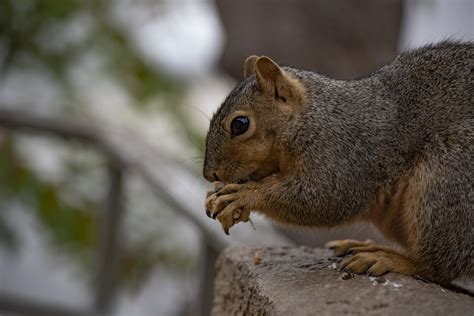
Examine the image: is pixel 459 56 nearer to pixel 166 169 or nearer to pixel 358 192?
pixel 358 192

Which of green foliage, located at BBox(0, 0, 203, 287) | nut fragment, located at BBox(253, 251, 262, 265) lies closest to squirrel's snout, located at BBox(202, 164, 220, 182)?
nut fragment, located at BBox(253, 251, 262, 265)

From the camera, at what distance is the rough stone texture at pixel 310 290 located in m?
1.37

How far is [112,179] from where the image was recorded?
143 inches

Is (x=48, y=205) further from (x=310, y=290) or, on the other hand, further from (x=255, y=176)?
(x=310, y=290)

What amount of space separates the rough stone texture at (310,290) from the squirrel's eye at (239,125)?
10.6 inches

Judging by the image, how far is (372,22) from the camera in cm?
430

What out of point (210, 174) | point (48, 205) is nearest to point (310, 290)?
point (210, 174)

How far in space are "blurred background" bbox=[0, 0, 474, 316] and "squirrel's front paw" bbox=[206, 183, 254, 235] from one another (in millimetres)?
1656

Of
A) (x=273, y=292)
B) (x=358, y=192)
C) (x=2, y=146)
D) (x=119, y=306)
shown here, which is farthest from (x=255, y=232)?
(x=2, y=146)

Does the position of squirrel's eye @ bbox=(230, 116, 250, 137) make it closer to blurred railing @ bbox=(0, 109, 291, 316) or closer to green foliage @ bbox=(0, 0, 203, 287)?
blurred railing @ bbox=(0, 109, 291, 316)

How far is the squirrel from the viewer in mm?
1645

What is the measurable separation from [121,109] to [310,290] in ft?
13.2

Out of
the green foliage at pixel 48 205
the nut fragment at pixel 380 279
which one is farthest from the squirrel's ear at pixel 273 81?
the green foliage at pixel 48 205

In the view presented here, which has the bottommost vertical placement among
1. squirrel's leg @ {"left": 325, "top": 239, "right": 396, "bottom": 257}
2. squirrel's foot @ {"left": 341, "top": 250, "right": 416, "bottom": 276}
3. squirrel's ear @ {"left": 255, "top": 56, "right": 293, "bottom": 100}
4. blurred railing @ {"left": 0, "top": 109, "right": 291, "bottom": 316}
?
blurred railing @ {"left": 0, "top": 109, "right": 291, "bottom": 316}
